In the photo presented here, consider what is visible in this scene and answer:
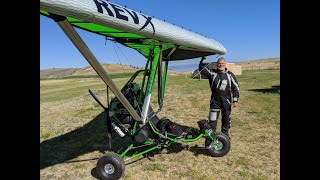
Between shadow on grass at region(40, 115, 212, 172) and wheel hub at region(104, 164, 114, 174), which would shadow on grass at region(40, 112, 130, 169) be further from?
wheel hub at region(104, 164, 114, 174)

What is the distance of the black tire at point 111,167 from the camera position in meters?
6.26

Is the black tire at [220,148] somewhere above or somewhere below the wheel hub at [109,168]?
above

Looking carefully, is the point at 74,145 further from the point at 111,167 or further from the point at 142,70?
the point at 142,70

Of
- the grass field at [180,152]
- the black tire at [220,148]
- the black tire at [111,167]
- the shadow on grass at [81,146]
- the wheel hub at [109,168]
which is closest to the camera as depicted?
the black tire at [111,167]

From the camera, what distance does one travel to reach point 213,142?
755 centimetres

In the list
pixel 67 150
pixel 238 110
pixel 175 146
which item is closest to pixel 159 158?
pixel 175 146

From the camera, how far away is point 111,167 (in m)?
6.41

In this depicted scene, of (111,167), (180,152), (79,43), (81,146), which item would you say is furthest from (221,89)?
(81,146)

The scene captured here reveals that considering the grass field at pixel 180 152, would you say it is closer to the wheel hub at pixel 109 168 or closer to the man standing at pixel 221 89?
the wheel hub at pixel 109 168

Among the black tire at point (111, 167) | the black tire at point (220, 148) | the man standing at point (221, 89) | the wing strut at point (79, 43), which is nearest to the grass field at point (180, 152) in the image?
the black tire at point (220, 148)

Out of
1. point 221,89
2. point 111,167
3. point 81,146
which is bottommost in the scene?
point 81,146

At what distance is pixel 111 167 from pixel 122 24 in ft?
10.4
